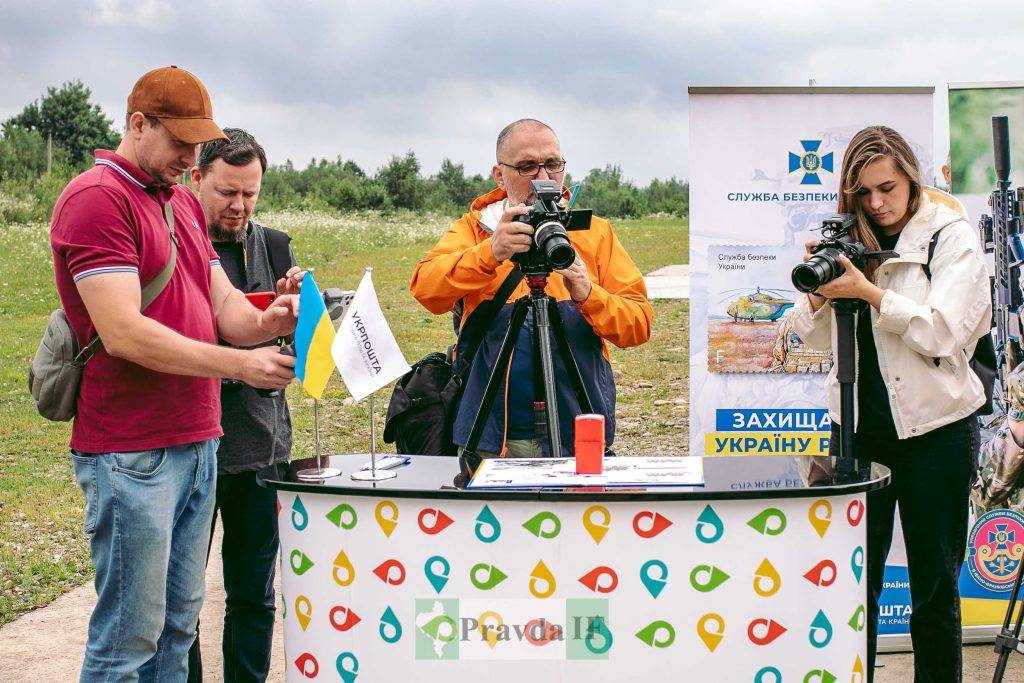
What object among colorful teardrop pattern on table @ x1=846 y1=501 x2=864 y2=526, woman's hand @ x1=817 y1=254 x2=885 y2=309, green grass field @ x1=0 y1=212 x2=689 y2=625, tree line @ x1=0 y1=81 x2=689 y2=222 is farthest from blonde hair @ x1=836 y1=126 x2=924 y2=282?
tree line @ x1=0 y1=81 x2=689 y2=222

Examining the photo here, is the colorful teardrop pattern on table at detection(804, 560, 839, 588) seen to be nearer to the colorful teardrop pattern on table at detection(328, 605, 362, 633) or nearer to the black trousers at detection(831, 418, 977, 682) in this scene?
the black trousers at detection(831, 418, 977, 682)

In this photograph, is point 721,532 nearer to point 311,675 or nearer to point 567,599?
point 567,599

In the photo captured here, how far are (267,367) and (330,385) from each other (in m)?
6.41

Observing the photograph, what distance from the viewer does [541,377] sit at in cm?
298

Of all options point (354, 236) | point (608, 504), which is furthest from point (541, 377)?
point (354, 236)

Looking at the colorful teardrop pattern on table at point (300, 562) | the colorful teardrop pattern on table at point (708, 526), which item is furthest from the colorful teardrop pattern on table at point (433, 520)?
the colorful teardrop pattern on table at point (708, 526)

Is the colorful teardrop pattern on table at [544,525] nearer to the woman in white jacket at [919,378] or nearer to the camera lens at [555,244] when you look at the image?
the camera lens at [555,244]

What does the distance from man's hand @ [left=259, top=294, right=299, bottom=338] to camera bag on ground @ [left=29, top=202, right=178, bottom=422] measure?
0.28 meters

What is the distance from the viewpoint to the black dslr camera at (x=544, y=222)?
277 cm

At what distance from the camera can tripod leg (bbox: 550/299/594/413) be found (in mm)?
3006

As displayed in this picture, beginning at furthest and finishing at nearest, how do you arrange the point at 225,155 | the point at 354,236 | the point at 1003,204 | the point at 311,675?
the point at 354,236 < the point at 1003,204 < the point at 225,155 < the point at 311,675

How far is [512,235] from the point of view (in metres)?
2.85

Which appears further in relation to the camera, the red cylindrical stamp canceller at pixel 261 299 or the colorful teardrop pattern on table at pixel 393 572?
the red cylindrical stamp canceller at pixel 261 299

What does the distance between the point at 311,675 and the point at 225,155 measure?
1.42 meters
